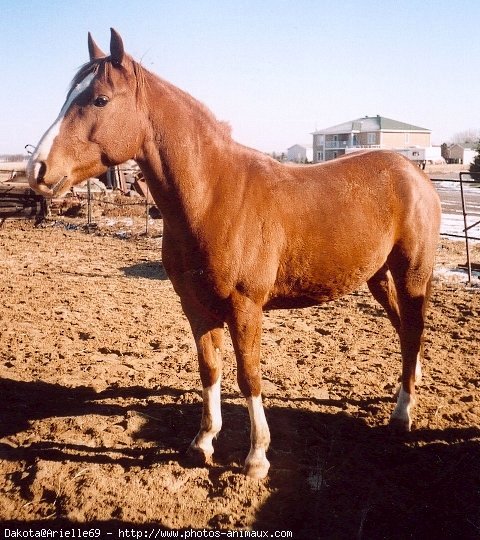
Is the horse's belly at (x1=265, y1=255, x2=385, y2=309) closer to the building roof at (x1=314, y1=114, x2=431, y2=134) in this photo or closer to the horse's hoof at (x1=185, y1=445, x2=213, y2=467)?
the horse's hoof at (x1=185, y1=445, x2=213, y2=467)

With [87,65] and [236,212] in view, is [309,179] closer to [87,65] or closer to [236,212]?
[236,212]

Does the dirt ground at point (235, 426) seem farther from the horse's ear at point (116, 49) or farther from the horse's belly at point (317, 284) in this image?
the horse's ear at point (116, 49)

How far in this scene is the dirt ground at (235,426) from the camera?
2650 millimetres

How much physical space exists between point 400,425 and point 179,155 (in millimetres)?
2603

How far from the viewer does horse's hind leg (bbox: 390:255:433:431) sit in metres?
3.64

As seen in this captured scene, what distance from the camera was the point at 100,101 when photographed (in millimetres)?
2432

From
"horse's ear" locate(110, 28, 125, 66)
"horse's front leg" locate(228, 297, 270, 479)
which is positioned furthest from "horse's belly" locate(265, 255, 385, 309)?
"horse's ear" locate(110, 28, 125, 66)

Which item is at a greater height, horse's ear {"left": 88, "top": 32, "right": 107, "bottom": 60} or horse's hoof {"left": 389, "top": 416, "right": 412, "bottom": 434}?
horse's ear {"left": 88, "top": 32, "right": 107, "bottom": 60}

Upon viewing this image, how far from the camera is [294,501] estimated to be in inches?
108

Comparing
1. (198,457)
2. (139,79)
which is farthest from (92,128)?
(198,457)

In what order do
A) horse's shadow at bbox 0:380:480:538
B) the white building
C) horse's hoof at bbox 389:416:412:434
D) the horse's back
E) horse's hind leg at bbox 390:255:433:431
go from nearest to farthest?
→ horse's shadow at bbox 0:380:480:538 < the horse's back < horse's hoof at bbox 389:416:412:434 < horse's hind leg at bbox 390:255:433:431 < the white building

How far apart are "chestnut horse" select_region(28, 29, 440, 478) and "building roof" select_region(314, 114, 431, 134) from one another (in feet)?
231

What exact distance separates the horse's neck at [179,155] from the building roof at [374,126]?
7110cm

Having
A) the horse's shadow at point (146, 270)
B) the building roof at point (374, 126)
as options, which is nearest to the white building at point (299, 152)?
the building roof at point (374, 126)
